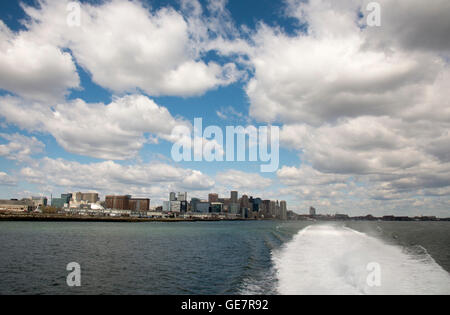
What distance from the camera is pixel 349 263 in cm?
3225

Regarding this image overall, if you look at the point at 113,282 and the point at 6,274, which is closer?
the point at 113,282
